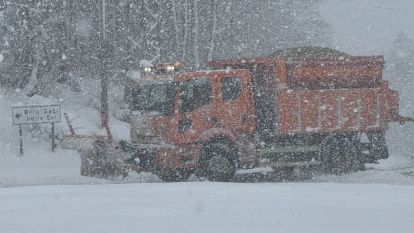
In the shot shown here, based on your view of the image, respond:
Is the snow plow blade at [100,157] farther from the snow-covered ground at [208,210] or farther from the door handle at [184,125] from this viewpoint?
the snow-covered ground at [208,210]

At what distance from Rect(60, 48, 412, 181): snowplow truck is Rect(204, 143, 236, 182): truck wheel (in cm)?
2

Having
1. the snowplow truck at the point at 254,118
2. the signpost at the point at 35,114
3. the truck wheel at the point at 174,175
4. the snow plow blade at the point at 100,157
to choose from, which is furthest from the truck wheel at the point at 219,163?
the signpost at the point at 35,114

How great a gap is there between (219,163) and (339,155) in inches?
118

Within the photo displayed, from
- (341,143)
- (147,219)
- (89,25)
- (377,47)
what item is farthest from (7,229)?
(377,47)

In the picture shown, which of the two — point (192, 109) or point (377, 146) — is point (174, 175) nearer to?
point (192, 109)

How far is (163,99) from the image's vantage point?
13266mm

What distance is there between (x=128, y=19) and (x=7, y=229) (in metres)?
22.4

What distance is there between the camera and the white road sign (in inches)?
708

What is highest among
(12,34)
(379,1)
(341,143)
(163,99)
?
(379,1)

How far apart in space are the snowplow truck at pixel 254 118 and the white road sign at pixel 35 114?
4.51 metres

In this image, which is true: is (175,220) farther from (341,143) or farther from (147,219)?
(341,143)

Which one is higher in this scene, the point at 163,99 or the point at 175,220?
the point at 163,99

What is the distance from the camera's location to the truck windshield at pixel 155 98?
13.2m

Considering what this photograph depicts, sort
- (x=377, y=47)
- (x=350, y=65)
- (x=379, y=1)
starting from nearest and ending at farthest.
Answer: (x=350, y=65) < (x=377, y=47) < (x=379, y=1)
